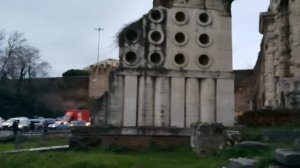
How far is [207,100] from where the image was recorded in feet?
60.3

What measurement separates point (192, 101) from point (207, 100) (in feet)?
1.88

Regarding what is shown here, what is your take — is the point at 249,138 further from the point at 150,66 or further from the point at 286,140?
the point at 150,66

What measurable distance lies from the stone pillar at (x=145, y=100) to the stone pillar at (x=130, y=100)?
0.62 ft

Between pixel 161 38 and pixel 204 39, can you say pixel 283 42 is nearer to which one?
pixel 204 39

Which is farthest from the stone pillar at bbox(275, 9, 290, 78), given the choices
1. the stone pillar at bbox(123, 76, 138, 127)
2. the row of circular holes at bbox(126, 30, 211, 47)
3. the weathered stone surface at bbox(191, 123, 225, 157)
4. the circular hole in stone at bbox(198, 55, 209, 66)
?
the weathered stone surface at bbox(191, 123, 225, 157)

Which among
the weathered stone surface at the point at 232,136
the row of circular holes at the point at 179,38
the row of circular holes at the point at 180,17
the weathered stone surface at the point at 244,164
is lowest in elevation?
the weathered stone surface at the point at 244,164

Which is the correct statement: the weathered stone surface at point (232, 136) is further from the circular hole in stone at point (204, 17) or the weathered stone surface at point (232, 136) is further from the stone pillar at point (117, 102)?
the circular hole in stone at point (204, 17)

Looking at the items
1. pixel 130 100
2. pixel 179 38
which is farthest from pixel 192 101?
pixel 179 38

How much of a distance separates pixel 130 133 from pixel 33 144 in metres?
3.96

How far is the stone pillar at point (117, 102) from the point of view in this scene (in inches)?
694

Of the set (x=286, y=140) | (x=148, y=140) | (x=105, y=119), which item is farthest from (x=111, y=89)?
(x=286, y=140)

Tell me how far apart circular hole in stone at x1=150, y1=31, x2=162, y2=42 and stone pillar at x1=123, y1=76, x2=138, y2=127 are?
67.7 inches

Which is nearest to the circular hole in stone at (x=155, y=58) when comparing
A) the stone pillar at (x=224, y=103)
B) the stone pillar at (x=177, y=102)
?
the stone pillar at (x=177, y=102)

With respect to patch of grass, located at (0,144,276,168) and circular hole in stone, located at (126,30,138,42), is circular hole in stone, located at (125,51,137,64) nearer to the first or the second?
circular hole in stone, located at (126,30,138,42)
